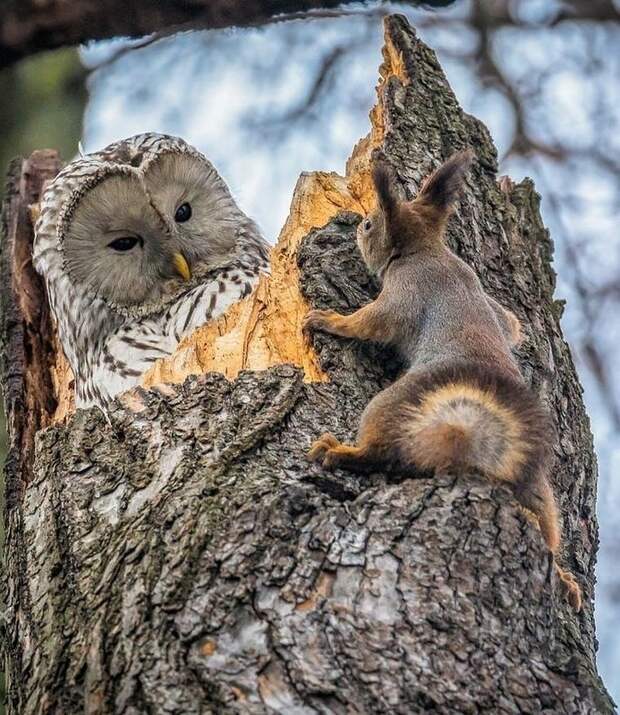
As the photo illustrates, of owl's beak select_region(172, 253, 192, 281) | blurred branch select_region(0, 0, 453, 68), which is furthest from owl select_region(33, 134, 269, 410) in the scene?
blurred branch select_region(0, 0, 453, 68)

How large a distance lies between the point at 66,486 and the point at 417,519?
85cm

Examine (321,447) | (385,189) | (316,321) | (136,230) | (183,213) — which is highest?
(183,213)

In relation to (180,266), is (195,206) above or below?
above

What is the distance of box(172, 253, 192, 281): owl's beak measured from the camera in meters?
4.11

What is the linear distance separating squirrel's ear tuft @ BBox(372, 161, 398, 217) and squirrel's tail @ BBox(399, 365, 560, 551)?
0.74 metres

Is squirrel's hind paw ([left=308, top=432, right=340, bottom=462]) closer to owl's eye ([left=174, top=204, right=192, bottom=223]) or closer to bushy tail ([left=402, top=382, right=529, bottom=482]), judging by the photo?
bushy tail ([left=402, top=382, right=529, bottom=482])

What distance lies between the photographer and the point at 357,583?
211 centimetres

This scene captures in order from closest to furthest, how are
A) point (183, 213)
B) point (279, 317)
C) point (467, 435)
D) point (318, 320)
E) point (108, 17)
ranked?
1. point (467, 435)
2. point (318, 320)
3. point (279, 317)
4. point (108, 17)
5. point (183, 213)

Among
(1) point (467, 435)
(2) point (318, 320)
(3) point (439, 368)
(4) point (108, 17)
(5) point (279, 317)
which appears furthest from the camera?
(4) point (108, 17)

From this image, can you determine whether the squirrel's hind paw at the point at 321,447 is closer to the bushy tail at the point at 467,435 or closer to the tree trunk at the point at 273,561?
the tree trunk at the point at 273,561

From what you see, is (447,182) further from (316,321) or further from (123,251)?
(123,251)

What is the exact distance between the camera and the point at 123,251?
13.6 ft

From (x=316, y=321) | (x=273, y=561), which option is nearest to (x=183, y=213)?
(x=316, y=321)

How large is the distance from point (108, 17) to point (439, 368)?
1917mm
